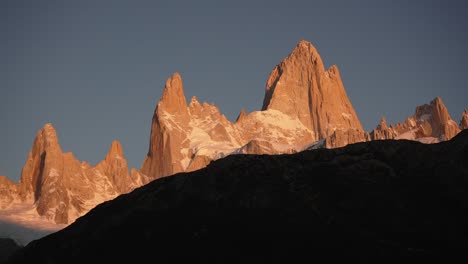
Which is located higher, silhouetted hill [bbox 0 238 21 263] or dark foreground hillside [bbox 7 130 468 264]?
silhouetted hill [bbox 0 238 21 263]

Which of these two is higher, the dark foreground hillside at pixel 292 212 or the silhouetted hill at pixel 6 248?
the silhouetted hill at pixel 6 248

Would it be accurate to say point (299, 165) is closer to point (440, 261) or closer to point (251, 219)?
point (251, 219)

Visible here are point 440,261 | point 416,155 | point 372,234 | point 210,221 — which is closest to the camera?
point 440,261

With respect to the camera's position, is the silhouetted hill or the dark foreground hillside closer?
the dark foreground hillside

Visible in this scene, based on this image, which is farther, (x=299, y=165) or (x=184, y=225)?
(x=299, y=165)

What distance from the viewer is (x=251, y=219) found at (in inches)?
2987

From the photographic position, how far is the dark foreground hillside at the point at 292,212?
7125cm

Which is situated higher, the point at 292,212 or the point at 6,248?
the point at 6,248

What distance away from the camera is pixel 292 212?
76188 mm

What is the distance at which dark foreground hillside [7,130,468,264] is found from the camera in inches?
2805

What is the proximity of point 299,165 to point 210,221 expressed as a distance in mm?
11955

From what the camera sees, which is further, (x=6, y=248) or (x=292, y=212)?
(x=6, y=248)

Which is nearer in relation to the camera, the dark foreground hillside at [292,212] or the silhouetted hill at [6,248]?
the dark foreground hillside at [292,212]

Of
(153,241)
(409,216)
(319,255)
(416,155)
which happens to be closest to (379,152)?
(416,155)
